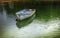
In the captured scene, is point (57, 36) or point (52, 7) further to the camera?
point (52, 7)

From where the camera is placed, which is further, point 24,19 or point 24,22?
point 24,19

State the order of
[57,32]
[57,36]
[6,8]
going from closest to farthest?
[57,36] < [57,32] < [6,8]

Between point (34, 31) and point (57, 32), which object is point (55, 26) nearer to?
point (57, 32)

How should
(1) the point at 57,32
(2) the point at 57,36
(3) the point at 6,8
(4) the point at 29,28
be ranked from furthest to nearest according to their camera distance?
(3) the point at 6,8 < (4) the point at 29,28 < (1) the point at 57,32 < (2) the point at 57,36

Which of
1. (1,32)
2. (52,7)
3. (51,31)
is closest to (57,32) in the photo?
(51,31)

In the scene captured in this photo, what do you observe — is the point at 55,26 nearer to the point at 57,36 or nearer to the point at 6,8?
the point at 57,36

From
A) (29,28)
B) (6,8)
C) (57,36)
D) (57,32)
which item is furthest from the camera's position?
(6,8)

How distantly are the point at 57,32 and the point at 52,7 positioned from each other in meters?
2.16

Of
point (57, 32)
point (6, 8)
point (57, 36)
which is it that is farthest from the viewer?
point (6, 8)

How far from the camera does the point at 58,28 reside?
2.86 meters

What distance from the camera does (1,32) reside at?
2.79 m

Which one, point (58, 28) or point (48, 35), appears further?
point (58, 28)

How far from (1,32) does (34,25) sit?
738 mm

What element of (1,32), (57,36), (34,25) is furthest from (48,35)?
(1,32)
